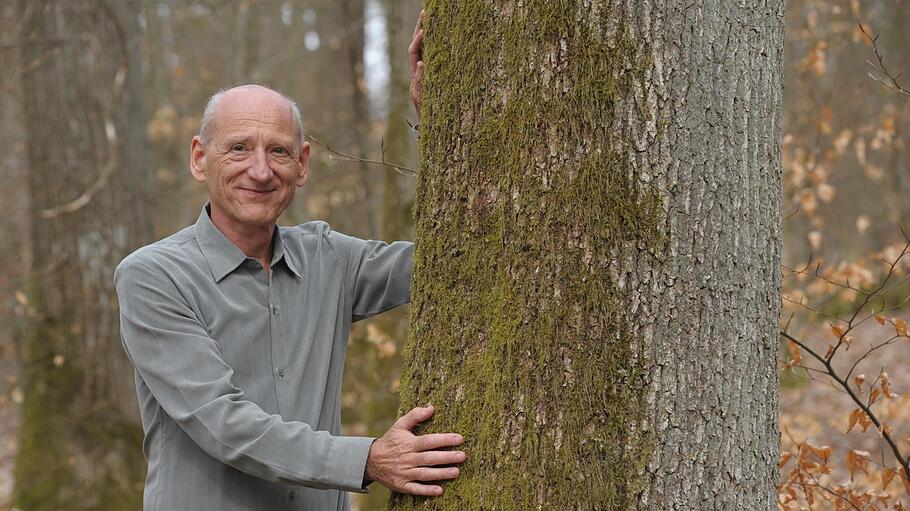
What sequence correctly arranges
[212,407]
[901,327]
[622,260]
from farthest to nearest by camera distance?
[901,327], [212,407], [622,260]

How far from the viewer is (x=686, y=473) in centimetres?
210

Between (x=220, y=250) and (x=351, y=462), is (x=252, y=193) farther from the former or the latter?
(x=351, y=462)

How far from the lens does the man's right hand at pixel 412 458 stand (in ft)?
7.32

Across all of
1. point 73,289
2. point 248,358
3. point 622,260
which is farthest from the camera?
point 73,289

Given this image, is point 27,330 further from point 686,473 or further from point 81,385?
point 686,473

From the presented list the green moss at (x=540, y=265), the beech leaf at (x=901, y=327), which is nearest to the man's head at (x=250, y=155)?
the green moss at (x=540, y=265)

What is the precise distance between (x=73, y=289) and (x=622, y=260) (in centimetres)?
564

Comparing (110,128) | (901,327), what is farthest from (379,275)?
(110,128)

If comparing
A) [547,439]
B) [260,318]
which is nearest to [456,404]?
[547,439]

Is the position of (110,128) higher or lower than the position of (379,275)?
higher

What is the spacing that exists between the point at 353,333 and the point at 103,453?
3.04 m

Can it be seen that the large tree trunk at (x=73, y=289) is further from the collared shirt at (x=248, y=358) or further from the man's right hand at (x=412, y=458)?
the man's right hand at (x=412, y=458)

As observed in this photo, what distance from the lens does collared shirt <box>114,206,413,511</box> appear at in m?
2.36

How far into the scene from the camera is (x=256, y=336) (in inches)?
108
